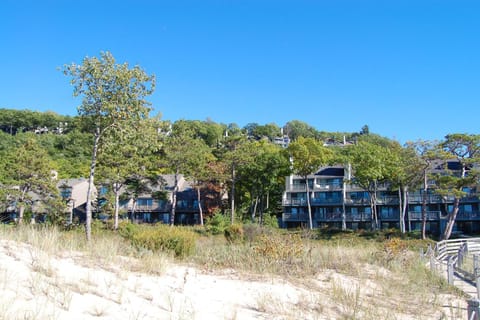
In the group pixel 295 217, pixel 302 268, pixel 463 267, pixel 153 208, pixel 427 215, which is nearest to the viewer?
pixel 302 268

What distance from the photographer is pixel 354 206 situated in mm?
55312

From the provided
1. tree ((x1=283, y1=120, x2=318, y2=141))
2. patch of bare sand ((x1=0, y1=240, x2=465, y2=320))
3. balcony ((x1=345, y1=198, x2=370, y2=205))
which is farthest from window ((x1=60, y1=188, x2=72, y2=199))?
tree ((x1=283, y1=120, x2=318, y2=141))

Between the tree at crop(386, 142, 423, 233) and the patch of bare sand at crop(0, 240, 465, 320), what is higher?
the tree at crop(386, 142, 423, 233)

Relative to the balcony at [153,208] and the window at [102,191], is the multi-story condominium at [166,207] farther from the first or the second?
the window at [102,191]

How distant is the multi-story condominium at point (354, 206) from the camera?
51031 mm

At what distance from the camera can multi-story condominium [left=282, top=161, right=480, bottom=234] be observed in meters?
51.0

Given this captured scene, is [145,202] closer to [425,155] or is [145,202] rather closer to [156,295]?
[425,155]

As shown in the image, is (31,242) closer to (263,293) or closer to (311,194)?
(263,293)

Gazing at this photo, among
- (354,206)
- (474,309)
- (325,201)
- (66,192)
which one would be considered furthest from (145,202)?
(474,309)

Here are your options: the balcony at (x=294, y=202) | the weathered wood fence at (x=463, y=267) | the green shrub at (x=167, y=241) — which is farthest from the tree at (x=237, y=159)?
the green shrub at (x=167, y=241)

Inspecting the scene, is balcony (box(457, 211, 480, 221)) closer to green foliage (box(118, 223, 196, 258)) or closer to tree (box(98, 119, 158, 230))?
tree (box(98, 119, 158, 230))

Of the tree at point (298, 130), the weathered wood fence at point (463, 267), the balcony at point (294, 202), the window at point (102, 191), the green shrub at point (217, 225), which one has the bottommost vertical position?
the green shrub at point (217, 225)

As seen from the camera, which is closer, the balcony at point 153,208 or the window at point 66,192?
the window at point 66,192

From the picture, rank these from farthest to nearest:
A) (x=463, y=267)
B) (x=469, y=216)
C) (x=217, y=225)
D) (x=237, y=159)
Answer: (x=237, y=159), (x=469, y=216), (x=217, y=225), (x=463, y=267)
